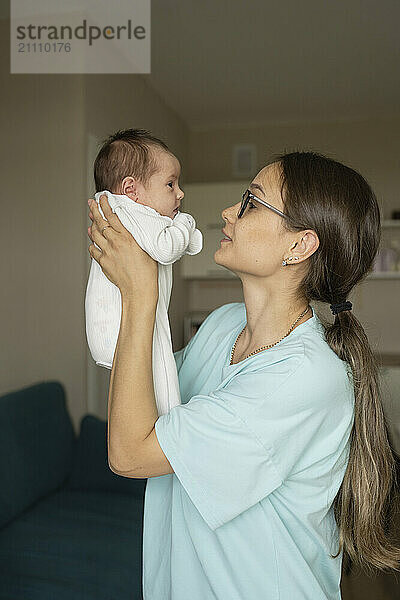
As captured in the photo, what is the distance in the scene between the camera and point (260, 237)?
1184 mm

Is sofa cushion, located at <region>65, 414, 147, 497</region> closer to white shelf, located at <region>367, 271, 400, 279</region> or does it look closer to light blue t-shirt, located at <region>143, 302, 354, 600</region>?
light blue t-shirt, located at <region>143, 302, 354, 600</region>

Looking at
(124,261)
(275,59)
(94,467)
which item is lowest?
(94,467)

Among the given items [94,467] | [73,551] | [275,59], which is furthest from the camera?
[275,59]

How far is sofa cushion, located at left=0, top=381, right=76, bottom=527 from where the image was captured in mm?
2531

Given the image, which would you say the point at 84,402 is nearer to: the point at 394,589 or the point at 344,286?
the point at 394,589

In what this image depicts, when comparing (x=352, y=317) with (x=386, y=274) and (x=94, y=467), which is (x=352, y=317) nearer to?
(x=94, y=467)

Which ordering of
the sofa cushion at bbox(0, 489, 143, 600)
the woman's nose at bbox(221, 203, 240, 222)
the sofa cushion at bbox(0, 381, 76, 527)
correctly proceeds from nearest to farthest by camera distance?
1. the woman's nose at bbox(221, 203, 240, 222)
2. the sofa cushion at bbox(0, 489, 143, 600)
3. the sofa cushion at bbox(0, 381, 76, 527)

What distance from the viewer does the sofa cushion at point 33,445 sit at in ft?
8.30

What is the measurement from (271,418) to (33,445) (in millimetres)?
1981

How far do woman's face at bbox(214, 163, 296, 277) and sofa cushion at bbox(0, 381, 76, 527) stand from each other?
5.78 feet

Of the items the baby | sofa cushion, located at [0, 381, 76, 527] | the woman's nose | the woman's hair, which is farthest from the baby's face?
sofa cushion, located at [0, 381, 76, 527]

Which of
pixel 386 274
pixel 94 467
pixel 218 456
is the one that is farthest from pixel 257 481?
pixel 386 274

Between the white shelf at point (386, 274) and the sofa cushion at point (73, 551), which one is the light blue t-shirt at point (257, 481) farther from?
the white shelf at point (386, 274)

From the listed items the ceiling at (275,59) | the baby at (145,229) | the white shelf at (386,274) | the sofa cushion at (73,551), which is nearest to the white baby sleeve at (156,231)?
the baby at (145,229)
